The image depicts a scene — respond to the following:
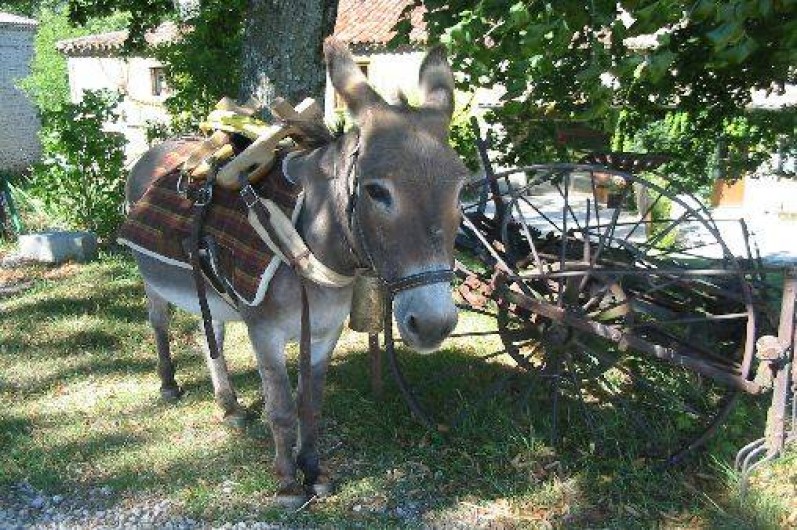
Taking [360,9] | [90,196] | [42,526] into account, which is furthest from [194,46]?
[360,9]

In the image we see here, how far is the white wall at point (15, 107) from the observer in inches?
873

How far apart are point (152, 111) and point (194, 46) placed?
46.5ft

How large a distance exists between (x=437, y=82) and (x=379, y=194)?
0.60 m

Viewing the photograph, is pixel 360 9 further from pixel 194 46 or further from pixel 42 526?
pixel 42 526

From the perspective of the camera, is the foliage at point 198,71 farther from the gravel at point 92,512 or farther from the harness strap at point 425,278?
the harness strap at point 425,278

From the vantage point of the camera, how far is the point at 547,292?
4.36 metres

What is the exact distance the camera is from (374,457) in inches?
163

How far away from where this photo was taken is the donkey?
2.41 meters

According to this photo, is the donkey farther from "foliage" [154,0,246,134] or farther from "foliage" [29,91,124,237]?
"foliage" [154,0,246,134]

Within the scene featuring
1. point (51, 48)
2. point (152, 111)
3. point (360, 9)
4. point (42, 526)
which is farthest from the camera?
point (51, 48)

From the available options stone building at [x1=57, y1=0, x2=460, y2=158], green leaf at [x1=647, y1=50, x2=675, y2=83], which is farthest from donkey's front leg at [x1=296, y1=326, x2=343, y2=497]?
stone building at [x1=57, y1=0, x2=460, y2=158]

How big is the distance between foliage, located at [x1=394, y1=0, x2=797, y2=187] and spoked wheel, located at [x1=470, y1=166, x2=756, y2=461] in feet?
1.86

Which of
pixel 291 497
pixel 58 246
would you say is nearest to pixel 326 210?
pixel 291 497

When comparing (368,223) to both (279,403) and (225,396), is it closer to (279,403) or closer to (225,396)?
(279,403)
